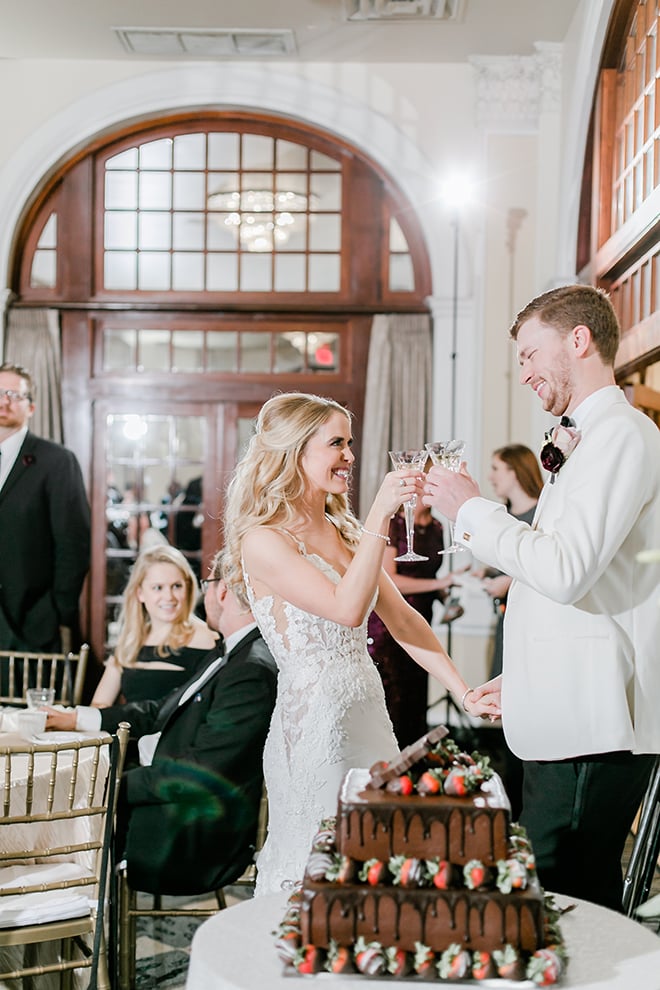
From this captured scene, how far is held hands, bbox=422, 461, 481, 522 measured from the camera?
2.07 metres

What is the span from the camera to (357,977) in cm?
147

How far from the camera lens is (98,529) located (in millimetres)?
6723

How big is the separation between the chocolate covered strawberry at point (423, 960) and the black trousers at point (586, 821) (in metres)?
0.57

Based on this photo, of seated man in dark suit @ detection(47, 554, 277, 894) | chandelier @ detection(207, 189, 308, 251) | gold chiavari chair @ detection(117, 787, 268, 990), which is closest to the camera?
seated man in dark suit @ detection(47, 554, 277, 894)

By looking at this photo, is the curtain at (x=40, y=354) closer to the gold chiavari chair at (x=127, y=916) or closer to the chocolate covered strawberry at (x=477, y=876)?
the gold chiavari chair at (x=127, y=916)

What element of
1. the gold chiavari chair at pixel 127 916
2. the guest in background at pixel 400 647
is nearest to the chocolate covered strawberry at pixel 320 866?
the gold chiavari chair at pixel 127 916

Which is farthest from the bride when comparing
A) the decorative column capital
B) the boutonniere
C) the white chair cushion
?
the decorative column capital

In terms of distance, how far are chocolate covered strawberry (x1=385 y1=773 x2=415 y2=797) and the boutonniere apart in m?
0.70

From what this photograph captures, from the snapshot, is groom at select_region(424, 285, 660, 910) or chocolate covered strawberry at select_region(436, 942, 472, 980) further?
groom at select_region(424, 285, 660, 910)

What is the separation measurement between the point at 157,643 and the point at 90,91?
3.96 meters

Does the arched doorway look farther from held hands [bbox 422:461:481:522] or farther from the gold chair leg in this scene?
held hands [bbox 422:461:481:522]

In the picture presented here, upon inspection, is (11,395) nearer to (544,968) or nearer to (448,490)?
(448,490)

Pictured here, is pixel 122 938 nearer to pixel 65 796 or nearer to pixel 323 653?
pixel 65 796

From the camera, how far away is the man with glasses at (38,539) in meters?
5.19
